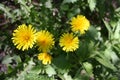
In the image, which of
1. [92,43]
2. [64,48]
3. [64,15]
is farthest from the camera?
[64,15]

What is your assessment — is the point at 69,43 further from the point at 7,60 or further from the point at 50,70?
the point at 7,60

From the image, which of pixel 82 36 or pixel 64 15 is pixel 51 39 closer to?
pixel 82 36

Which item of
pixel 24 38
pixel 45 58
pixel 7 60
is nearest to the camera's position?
pixel 24 38

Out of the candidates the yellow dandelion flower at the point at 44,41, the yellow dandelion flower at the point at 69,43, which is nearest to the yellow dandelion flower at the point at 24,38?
the yellow dandelion flower at the point at 44,41


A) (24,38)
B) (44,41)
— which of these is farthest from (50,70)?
(24,38)

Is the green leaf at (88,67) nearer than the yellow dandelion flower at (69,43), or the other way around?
the yellow dandelion flower at (69,43)

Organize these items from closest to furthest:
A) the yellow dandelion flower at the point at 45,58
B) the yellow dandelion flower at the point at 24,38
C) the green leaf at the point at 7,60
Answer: the yellow dandelion flower at the point at 24,38
the yellow dandelion flower at the point at 45,58
the green leaf at the point at 7,60

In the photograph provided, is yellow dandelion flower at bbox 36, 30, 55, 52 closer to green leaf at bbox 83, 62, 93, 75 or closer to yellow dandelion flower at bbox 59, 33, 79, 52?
yellow dandelion flower at bbox 59, 33, 79, 52

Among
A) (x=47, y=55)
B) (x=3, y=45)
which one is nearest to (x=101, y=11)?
(x=47, y=55)

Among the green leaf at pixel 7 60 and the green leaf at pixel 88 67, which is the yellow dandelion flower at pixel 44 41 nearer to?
the green leaf at pixel 88 67
